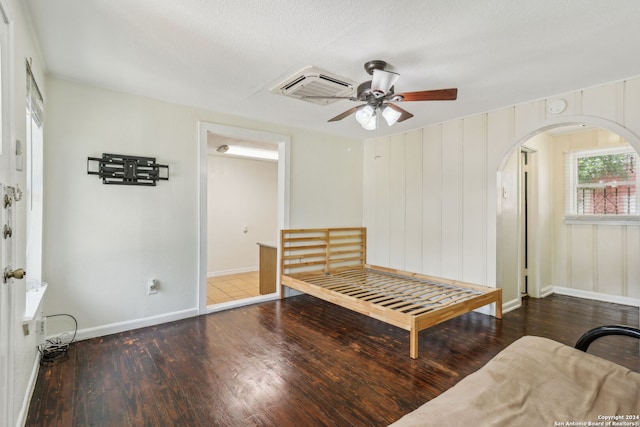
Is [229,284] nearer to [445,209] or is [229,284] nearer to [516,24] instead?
[445,209]

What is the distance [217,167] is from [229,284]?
2.19 meters

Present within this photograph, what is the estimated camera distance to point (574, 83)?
9.26 feet

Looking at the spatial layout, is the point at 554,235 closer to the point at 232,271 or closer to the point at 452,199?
the point at 452,199

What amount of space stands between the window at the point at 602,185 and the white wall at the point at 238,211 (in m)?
4.94

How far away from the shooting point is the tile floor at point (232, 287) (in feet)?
14.8

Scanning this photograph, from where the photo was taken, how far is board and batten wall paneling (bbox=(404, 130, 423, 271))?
435 cm

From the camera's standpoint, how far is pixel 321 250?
4.67 metres

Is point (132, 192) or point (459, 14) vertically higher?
point (459, 14)

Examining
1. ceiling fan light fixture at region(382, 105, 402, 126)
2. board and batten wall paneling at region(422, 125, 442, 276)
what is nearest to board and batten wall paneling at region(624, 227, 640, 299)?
board and batten wall paneling at region(422, 125, 442, 276)

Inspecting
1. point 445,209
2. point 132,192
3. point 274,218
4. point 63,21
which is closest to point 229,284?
point 274,218

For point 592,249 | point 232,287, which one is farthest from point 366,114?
point 592,249

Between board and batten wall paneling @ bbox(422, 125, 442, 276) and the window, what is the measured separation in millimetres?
2192

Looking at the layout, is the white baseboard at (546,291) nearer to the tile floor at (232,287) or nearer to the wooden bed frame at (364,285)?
the wooden bed frame at (364,285)

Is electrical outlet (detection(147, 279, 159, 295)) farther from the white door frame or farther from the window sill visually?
the window sill
